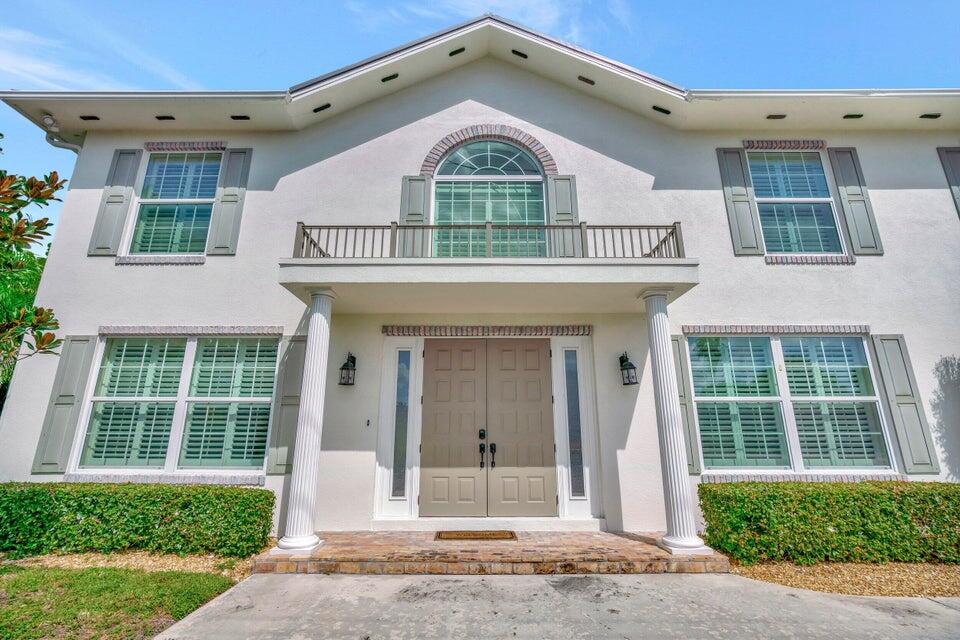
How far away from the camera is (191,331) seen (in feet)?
21.8

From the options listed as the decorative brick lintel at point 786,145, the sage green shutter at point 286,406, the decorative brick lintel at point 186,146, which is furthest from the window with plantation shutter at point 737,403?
the decorative brick lintel at point 186,146

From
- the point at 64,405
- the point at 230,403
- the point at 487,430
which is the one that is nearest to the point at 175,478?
the point at 230,403

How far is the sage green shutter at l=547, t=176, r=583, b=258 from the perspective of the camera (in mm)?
6992

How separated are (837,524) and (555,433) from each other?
3.60 m

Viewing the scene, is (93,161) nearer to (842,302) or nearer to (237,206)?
(237,206)

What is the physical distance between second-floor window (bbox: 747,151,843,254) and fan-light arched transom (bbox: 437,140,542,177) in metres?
3.99

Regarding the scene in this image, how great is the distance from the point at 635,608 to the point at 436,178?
6.85 metres

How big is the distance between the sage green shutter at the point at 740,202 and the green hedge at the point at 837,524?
3789mm

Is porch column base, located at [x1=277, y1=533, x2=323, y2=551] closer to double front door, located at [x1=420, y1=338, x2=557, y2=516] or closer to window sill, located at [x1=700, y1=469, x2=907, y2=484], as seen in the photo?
double front door, located at [x1=420, y1=338, x2=557, y2=516]

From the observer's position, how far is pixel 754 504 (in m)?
5.19

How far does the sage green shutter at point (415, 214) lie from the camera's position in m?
6.98

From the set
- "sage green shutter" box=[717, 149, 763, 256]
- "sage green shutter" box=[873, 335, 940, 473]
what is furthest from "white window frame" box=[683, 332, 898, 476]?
"sage green shutter" box=[717, 149, 763, 256]

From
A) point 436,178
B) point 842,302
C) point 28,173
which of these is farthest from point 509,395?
point 28,173

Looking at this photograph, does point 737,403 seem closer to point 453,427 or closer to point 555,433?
point 555,433
